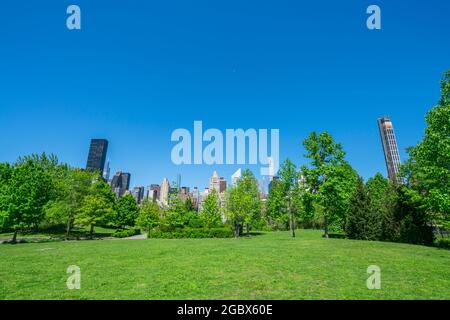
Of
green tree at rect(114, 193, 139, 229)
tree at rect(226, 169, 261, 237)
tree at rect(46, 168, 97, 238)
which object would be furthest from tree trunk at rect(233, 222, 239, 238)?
green tree at rect(114, 193, 139, 229)

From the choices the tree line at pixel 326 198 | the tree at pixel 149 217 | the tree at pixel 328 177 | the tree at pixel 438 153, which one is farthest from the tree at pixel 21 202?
the tree at pixel 438 153

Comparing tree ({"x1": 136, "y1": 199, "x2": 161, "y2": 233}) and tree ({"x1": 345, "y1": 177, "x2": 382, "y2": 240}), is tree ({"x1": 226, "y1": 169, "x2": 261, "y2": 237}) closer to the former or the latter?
tree ({"x1": 136, "y1": 199, "x2": 161, "y2": 233})

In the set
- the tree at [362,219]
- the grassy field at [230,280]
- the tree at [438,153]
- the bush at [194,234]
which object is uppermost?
the tree at [438,153]

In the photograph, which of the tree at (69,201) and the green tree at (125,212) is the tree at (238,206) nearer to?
the tree at (69,201)

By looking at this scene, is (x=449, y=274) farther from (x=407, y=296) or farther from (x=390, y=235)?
(x=390, y=235)

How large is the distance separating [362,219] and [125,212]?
55.2 meters

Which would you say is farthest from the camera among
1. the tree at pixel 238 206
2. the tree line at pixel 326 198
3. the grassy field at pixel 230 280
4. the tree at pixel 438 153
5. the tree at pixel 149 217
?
the tree at pixel 149 217

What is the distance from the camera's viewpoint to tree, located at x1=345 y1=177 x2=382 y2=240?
32281 mm

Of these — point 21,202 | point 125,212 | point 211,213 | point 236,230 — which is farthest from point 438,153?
point 125,212

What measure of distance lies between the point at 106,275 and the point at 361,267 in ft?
43.2

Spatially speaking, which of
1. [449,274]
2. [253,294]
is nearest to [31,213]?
[253,294]

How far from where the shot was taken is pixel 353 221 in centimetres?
3381

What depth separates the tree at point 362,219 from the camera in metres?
32.3

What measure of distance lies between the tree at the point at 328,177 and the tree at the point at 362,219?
118 cm
